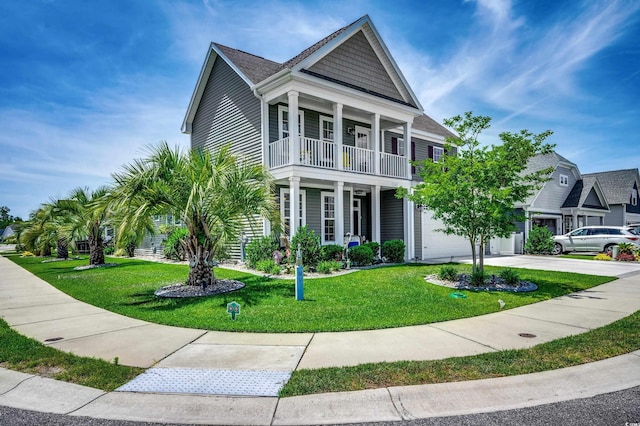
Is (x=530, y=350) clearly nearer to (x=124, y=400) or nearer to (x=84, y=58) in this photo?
(x=124, y=400)

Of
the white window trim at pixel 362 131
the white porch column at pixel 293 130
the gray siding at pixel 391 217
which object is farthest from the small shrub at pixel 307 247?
the gray siding at pixel 391 217

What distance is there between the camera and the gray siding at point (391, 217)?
18.1 metres

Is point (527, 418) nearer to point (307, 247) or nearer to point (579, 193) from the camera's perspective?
point (307, 247)

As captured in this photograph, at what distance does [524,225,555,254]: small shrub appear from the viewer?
67.8 feet

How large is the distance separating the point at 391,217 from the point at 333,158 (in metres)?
5.66

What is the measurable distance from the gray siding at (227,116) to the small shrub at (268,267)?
4.64 meters

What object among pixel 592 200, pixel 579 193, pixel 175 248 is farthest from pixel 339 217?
pixel 592 200

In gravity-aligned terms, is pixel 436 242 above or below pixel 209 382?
above

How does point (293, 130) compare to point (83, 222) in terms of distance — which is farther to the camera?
point (83, 222)

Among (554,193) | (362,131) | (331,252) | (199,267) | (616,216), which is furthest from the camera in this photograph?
(616,216)

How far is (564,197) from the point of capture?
89.1 feet

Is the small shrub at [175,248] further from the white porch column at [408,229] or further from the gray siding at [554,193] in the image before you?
the gray siding at [554,193]

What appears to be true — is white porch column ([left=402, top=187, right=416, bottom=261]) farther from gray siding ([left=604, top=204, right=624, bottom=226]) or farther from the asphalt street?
gray siding ([left=604, top=204, right=624, bottom=226])

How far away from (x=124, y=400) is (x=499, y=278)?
9.48 m
